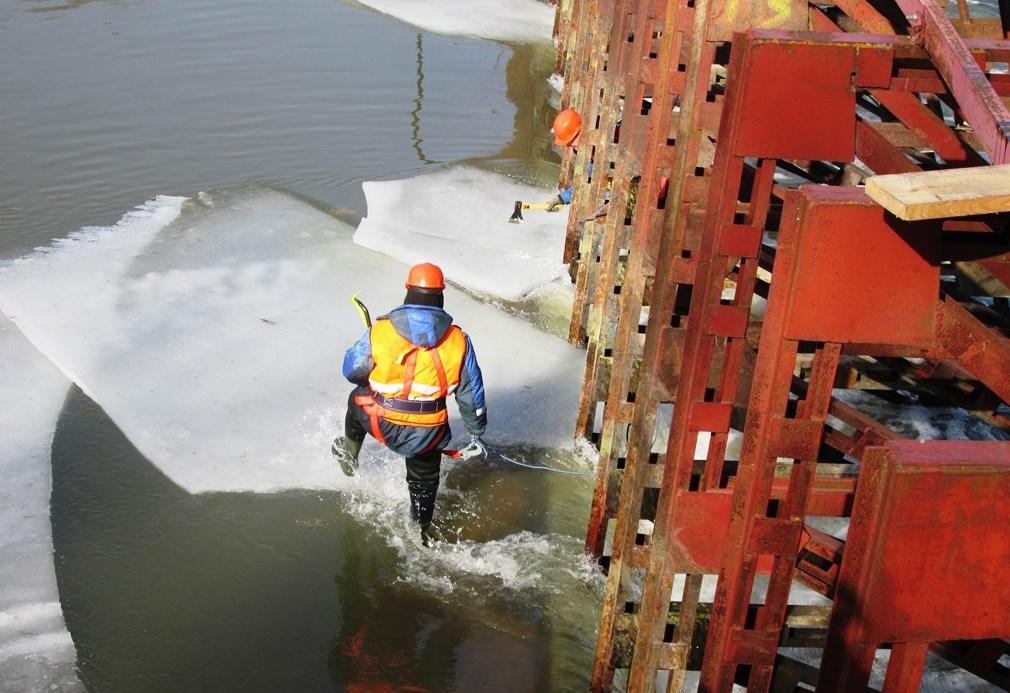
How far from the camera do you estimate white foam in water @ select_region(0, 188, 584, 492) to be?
7773 millimetres

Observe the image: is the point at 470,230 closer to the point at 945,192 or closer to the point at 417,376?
the point at 417,376

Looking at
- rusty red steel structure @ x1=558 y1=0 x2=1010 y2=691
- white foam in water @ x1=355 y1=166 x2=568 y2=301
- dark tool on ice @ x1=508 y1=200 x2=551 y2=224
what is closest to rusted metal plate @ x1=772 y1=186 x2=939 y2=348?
rusty red steel structure @ x1=558 y1=0 x2=1010 y2=691

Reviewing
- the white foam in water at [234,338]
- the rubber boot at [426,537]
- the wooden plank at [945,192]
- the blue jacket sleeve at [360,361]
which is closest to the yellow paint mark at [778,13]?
the wooden plank at [945,192]

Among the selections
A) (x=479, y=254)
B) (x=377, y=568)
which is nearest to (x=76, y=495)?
(x=377, y=568)

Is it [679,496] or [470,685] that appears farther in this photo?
[470,685]

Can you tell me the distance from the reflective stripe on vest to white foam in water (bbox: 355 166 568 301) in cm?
413

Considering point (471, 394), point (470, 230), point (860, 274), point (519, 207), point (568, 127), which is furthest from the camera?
point (519, 207)

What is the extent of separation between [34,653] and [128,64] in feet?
→ 40.3

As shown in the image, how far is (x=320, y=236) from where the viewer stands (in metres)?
11.2

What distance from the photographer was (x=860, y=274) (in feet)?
9.46

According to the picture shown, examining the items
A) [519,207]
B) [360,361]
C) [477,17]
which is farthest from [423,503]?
[477,17]

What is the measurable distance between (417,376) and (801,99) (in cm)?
315

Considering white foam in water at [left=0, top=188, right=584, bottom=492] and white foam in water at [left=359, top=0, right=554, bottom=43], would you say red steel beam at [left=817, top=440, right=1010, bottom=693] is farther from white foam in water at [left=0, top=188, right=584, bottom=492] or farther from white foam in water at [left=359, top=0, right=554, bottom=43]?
white foam in water at [left=359, top=0, right=554, bottom=43]

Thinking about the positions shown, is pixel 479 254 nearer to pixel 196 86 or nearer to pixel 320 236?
pixel 320 236
